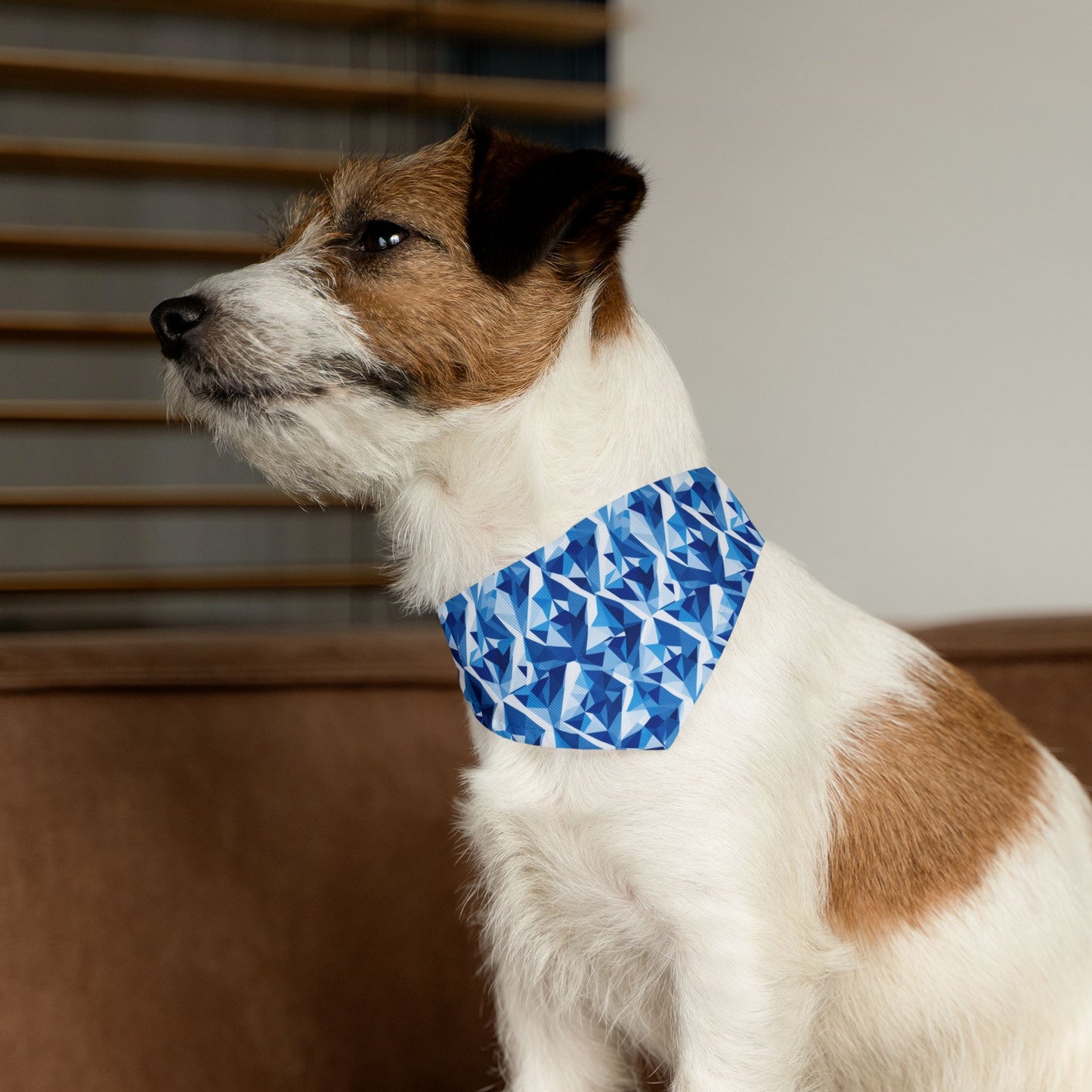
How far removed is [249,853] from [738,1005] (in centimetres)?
73

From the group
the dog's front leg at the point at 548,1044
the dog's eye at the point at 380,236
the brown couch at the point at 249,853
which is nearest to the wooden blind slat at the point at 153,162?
the brown couch at the point at 249,853

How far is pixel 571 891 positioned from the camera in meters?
1.00

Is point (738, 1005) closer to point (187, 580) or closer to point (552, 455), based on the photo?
point (552, 455)

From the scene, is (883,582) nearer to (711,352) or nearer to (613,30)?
(711,352)

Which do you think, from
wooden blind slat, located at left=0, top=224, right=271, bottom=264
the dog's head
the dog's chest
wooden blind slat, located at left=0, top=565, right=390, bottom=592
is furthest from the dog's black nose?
wooden blind slat, located at left=0, top=224, right=271, bottom=264

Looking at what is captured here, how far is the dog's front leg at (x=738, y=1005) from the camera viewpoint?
0.92 m

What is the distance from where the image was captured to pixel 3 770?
4.32ft

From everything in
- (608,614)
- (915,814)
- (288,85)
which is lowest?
(915,814)

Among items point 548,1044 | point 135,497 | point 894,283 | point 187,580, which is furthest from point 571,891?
point 135,497

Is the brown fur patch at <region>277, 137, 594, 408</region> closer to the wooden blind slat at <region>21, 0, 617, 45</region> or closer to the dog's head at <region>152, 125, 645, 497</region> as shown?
the dog's head at <region>152, 125, 645, 497</region>

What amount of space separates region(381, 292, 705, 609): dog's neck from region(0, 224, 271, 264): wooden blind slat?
9.01 ft

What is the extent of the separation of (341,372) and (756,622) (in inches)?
16.3

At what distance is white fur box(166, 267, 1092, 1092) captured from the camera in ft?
3.05

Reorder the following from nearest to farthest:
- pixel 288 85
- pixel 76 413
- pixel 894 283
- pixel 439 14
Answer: pixel 894 283, pixel 439 14, pixel 288 85, pixel 76 413
